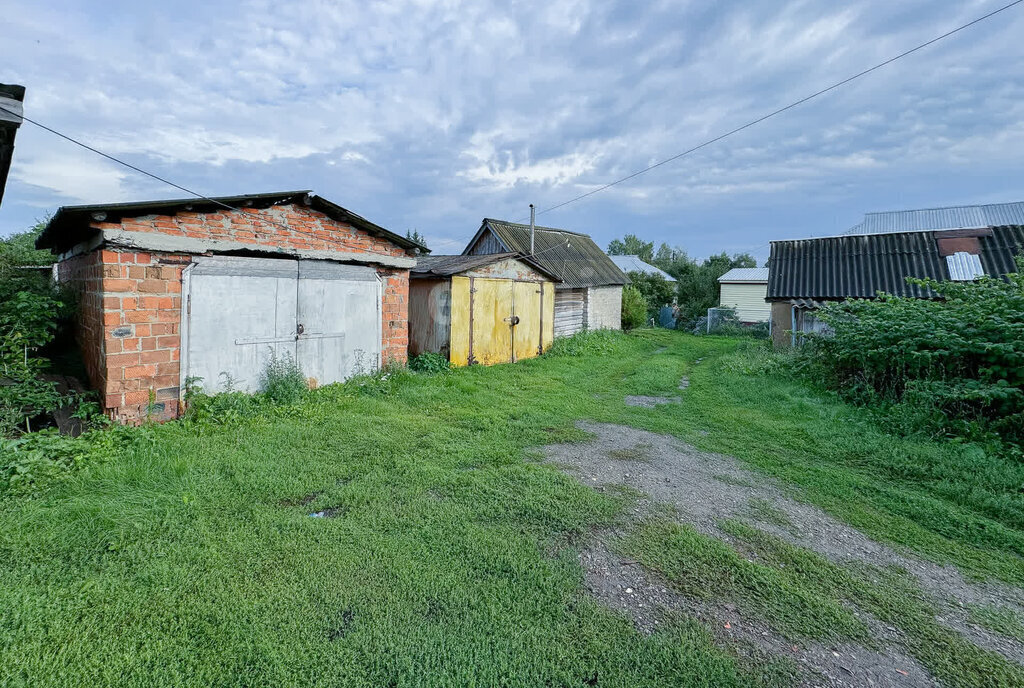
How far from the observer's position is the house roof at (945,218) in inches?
819

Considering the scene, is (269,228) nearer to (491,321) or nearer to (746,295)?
(491,321)

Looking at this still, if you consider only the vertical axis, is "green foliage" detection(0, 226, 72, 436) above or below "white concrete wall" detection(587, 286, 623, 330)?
below

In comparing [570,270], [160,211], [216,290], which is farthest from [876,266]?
[160,211]

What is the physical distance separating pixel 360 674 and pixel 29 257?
620 inches

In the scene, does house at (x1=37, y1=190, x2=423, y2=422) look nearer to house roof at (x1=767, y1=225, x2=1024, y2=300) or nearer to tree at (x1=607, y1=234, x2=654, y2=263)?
house roof at (x1=767, y1=225, x2=1024, y2=300)

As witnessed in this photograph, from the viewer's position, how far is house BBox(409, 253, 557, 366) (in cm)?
1038

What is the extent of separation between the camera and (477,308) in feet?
35.6

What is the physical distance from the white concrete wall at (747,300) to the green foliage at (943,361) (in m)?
20.1

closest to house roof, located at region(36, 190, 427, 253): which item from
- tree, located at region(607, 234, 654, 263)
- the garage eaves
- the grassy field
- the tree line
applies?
the garage eaves

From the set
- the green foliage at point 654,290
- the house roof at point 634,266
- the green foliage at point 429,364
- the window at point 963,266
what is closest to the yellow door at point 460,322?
the green foliage at point 429,364

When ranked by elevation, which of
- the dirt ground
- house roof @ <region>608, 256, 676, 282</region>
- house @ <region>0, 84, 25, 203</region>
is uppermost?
house roof @ <region>608, 256, 676, 282</region>

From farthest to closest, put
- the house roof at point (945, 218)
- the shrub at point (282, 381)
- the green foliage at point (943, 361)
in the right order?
1. the house roof at point (945, 218)
2. the shrub at point (282, 381)
3. the green foliage at point (943, 361)

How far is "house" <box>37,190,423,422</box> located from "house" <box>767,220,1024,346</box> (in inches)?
456

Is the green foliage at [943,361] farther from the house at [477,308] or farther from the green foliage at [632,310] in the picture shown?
the green foliage at [632,310]
